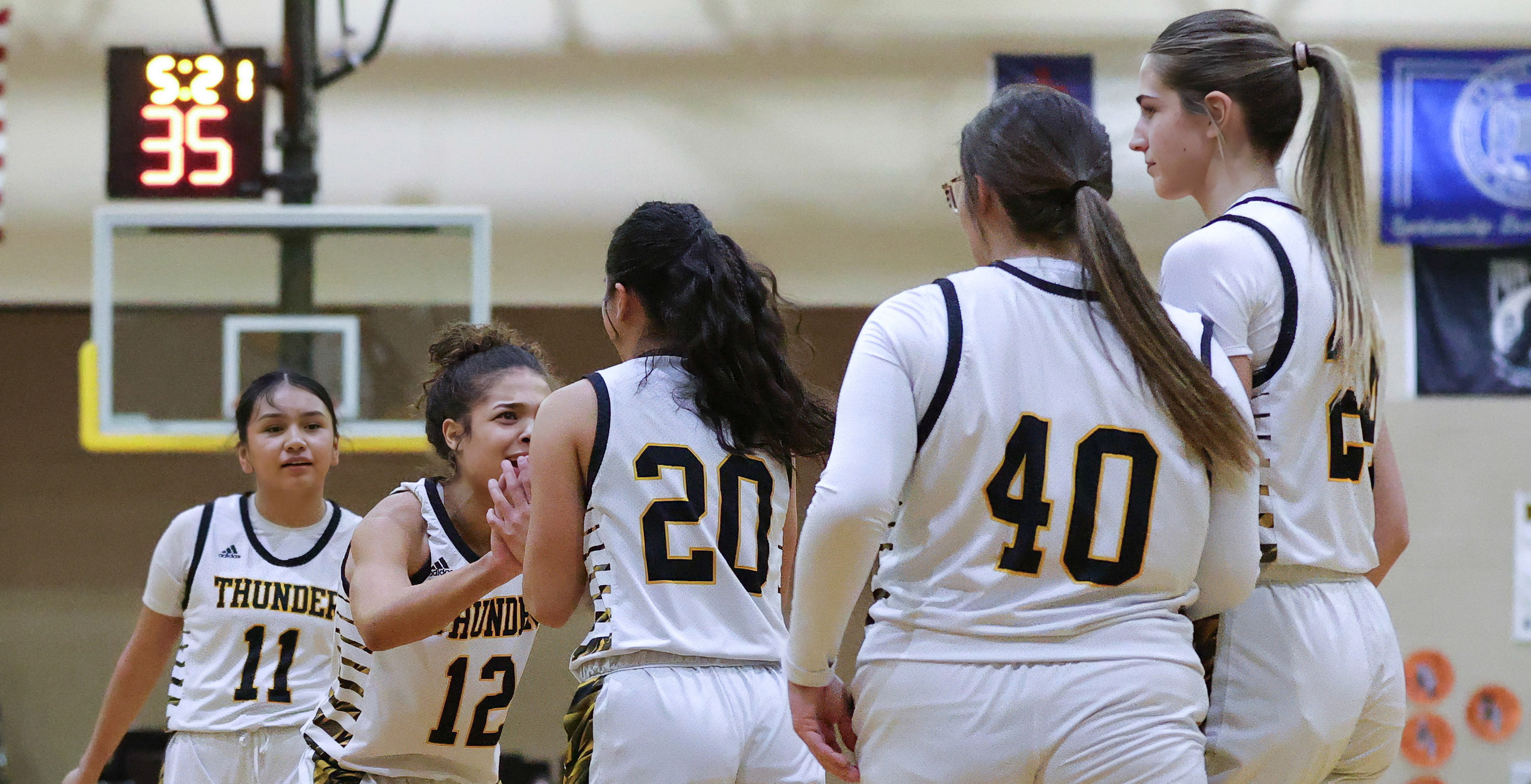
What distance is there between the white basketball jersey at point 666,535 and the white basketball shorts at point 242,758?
216 cm

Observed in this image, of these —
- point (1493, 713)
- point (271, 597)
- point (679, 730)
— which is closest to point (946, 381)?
point (679, 730)

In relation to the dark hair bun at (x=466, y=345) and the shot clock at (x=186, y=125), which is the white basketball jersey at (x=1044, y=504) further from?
the shot clock at (x=186, y=125)

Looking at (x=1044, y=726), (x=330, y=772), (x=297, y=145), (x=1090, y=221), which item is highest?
(x=297, y=145)

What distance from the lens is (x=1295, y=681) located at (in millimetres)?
2066

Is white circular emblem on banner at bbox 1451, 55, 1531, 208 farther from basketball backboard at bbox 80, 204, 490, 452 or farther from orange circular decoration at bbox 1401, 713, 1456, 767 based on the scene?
basketball backboard at bbox 80, 204, 490, 452

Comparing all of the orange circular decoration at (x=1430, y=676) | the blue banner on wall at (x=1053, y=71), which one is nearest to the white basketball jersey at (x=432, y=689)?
the blue banner on wall at (x=1053, y=71)

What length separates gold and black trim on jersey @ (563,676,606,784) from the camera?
7.48 feet

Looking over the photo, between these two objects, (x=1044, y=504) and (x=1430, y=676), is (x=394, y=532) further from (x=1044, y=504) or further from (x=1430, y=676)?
(x=1430, y=676)

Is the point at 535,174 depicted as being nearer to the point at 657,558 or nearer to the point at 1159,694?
the point at 657,558

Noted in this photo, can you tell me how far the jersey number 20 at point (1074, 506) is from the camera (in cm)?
189

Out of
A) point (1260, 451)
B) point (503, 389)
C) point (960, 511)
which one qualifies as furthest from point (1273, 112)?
point (503, 389)

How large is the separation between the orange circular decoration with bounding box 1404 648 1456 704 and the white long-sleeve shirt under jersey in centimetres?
635

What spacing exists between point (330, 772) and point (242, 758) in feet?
4.48

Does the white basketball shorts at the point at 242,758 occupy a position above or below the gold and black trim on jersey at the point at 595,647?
below
